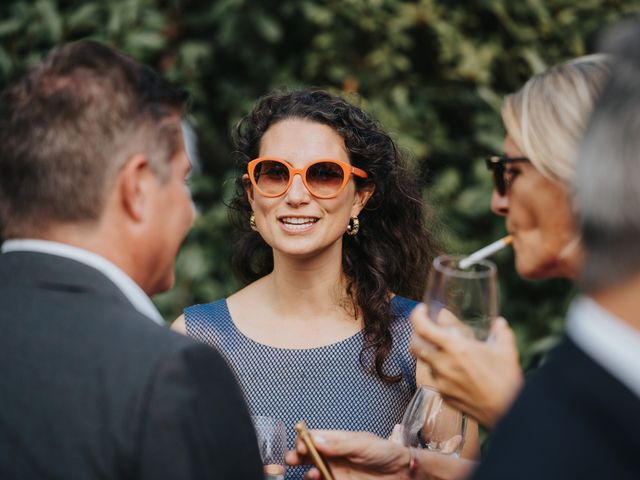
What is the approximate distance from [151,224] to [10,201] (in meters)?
0.29

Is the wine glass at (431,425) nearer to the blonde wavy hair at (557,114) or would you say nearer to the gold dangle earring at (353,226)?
the blonde wavy hair at (557,114)

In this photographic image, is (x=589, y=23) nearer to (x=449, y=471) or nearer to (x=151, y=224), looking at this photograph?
(x=449, y=471)

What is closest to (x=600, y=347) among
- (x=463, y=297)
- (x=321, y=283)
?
(x=463, y=297)

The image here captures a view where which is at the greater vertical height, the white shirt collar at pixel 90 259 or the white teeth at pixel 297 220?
the white shirt collar at pixel 90 259

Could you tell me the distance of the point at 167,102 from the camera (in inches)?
68.2

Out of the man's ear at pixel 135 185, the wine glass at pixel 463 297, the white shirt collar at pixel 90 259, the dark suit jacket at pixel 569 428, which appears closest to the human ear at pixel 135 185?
the man's ear at pixel 135 185

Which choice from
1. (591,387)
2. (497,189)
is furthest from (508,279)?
(591,387)

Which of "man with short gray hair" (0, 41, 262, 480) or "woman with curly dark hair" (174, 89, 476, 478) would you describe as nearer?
"man with short gray hair" (0, 41, 262, 480)

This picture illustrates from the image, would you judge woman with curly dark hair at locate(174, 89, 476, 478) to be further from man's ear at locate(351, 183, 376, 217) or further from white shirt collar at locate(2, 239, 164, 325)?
white shirt collar at locate(2, 239, 164, 325)

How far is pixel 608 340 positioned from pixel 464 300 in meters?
0.74

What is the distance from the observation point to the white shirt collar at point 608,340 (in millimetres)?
1108

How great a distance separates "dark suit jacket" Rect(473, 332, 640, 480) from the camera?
1092mm

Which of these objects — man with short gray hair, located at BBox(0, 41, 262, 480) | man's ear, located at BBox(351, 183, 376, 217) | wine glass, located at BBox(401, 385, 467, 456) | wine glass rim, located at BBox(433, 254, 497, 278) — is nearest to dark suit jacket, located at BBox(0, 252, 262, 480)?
man with short gray hair, located at BBox(0, 41, 262, 480)

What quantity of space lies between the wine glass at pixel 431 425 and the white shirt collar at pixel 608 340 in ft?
4.03
